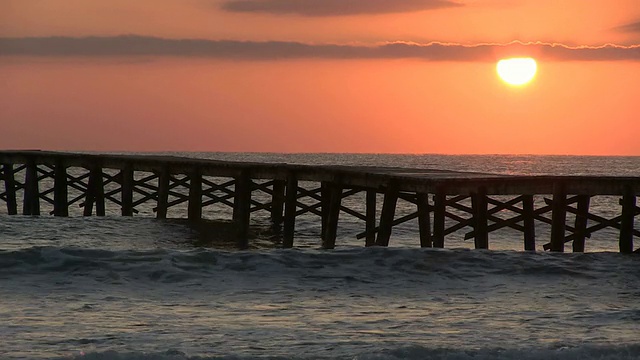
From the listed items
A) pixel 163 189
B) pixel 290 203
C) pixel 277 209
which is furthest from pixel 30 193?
pixel 290 203

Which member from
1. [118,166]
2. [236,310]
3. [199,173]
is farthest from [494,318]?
[118,166]

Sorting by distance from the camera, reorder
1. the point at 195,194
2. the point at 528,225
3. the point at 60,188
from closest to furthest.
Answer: the point at 528,225 → the point at 195,194 → the point at 60,188

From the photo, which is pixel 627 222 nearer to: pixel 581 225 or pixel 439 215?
pixel 581 225

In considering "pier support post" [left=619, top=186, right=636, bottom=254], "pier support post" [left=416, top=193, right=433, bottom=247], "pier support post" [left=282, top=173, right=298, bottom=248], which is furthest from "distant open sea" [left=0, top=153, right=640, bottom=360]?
"pier support post" [left=282, top=173, right=298, bottom=248]

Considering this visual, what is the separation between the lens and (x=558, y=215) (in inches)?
923

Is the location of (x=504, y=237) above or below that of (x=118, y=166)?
below

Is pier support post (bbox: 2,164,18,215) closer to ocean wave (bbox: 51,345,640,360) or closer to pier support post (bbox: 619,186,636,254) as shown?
pier support post (bbox: 619,186,636,254)

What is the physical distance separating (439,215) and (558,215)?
8.42ft

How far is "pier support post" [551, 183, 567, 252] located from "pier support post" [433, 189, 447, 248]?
7.50 ft

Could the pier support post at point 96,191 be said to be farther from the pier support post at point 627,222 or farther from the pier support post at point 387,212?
the pier support post at point 627,222

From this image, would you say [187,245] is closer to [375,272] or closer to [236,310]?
[375,272]

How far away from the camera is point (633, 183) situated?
22.5 meters

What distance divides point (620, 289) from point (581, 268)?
213 centimetres

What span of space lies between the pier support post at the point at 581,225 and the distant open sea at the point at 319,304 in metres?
2.24
